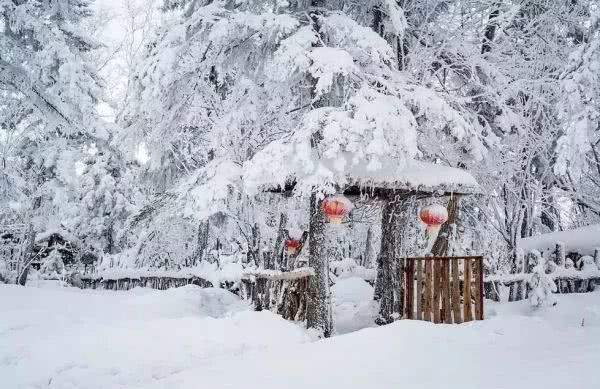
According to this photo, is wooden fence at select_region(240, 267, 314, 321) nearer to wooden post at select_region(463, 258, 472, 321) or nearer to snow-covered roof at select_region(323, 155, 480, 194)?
snow-covered roof at select_region(323, 155, 480, 194)

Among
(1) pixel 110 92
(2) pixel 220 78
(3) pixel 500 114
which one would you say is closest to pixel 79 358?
(2) pixel 220 78

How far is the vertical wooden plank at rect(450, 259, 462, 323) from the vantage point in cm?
831

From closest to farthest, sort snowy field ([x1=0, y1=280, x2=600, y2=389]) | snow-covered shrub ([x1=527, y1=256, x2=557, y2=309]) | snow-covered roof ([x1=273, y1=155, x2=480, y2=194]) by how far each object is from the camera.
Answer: snowy field ([x1=0, y1=280, x2=600, y2=389]) → snow-covered roof ([x1=273, y1=155, x2=480, y2=194]) → snow-covered shrub ([x1=527, y1=256, x2=557, y2=309])

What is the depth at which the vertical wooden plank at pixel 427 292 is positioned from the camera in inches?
337

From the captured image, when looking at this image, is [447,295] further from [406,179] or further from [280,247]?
[280,247]

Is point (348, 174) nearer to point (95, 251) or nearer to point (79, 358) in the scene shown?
point (79, 358)

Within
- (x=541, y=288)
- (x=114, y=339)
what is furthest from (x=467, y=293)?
(x=114, y=339)

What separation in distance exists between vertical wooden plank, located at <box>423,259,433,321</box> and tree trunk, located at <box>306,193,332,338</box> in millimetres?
1747

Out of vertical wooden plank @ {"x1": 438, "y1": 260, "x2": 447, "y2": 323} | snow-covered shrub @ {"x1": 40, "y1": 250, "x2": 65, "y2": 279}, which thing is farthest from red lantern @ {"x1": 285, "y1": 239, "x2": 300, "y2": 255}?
snow-covered shrub @ {"x1": 40, "y1": 250, "x2": 65, "y2": 279}

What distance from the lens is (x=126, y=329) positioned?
6.86 metres

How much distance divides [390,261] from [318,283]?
2128 millimetres

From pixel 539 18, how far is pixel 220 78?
318 inches

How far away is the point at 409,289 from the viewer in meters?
8.92

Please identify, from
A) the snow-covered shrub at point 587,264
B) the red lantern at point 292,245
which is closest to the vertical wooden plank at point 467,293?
the snow-covered shrub at point 587,264
